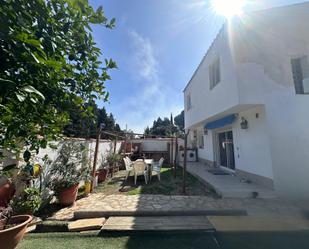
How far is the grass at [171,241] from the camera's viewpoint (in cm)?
411

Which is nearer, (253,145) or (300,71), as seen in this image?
(300,71)

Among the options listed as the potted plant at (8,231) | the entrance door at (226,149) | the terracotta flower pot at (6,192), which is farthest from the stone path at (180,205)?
the entrance door at (226,149)

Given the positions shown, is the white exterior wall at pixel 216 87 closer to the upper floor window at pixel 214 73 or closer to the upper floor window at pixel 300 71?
the upper floor window at pixel 214 73

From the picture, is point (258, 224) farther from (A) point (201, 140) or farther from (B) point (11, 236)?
(A) point (201, 140)

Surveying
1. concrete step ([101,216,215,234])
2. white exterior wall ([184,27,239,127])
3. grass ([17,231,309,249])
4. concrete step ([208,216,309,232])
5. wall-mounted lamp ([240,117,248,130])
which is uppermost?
white exterior wall ([184,27,239,127])

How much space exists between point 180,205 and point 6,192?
5.25 meters

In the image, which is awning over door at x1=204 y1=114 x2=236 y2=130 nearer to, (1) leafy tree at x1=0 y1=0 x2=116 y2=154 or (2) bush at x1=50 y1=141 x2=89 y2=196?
(2) bush at x1=50 y1=141 x2=89 y2=196

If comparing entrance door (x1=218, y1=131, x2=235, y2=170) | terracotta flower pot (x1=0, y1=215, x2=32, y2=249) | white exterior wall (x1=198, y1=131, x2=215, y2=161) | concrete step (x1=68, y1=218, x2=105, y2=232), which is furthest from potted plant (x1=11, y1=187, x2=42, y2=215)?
white exterior wall (x1=198, y1=131, x2=215, y2=161)

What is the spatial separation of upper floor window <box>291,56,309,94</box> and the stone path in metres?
5.00

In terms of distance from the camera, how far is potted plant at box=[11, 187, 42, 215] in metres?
4.69

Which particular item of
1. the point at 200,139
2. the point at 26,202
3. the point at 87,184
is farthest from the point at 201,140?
the point at 26,202

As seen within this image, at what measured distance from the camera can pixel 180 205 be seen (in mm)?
6176

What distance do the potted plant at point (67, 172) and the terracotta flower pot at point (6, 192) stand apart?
166cm

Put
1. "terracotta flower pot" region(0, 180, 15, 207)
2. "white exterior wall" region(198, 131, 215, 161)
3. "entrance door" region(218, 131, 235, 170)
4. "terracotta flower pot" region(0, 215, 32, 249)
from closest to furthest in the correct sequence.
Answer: "terracotta flower pot" region(0, 215, 32, 249) → "terracotta flower pot" region(0, 180, 15, 207) → "entrance door" region(218, 131, 235, 170) → "white exterior wall" region(198, 131, 215, 161)
